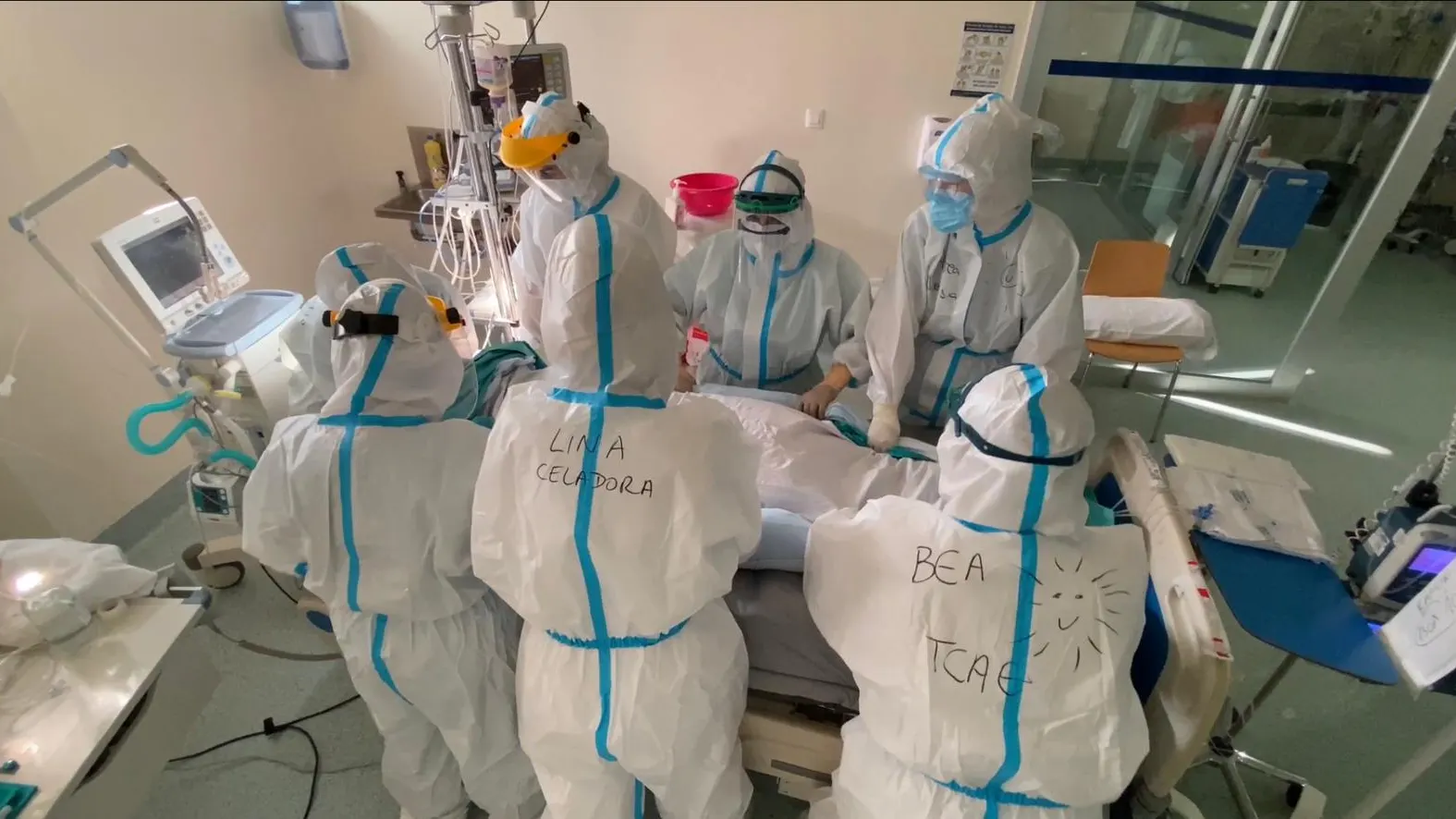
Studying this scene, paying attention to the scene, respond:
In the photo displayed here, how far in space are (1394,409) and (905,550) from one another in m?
3.34

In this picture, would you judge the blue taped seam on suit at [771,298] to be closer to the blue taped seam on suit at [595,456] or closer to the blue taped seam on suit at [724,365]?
the blue taped seam on suit at [724,365]

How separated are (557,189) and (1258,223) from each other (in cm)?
324

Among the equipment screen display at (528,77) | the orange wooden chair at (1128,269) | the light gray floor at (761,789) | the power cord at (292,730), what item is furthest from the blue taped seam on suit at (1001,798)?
the equipment screen display at (528,77)

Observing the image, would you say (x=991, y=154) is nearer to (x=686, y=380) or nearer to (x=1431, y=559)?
(x=686, y=380)

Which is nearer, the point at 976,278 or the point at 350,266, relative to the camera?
the point at 350,266

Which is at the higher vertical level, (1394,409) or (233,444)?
(233,444)

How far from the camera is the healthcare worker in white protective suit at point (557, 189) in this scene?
1999 mm

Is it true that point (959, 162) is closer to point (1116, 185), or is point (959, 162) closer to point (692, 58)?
point (692, 58)

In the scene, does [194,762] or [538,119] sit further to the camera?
[538,119]

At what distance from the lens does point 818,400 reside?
193cm

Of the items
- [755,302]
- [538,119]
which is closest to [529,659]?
[755,302]

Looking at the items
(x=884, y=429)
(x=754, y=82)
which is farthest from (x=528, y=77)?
(x=884, y=429)

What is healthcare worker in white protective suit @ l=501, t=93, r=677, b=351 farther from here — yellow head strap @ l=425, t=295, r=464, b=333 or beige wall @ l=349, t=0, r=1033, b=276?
beige wall @ l=349, t=0, r=1033, b=276

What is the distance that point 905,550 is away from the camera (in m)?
1.15
